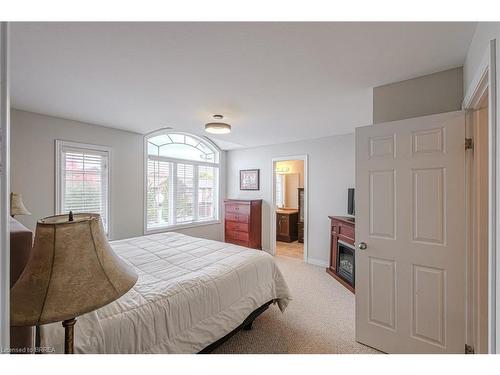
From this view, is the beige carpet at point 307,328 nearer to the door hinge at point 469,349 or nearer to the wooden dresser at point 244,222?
the door hinge at point 469,349

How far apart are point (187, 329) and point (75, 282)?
3.56ft

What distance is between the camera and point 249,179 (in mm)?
5359

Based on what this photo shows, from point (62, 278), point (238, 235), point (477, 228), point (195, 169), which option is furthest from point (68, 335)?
point (195, 169)

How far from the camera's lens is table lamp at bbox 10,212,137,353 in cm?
71

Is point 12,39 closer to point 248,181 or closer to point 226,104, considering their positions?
point 226,104

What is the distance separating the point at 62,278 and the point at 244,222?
4310 millimetres

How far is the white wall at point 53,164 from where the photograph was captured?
2.87 m

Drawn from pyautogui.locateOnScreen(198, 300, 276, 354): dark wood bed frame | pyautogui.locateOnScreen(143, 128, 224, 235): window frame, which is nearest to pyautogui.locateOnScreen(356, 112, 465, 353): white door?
pyautogui.locateOnScreen(198, 300, 276, 354): dark wood bed frame

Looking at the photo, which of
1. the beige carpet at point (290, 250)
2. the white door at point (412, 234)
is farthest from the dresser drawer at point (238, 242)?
the white door at point (412, 234)

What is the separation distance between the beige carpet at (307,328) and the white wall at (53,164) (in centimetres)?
279

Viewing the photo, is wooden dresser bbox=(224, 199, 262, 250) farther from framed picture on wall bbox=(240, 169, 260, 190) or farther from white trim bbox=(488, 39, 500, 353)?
white trim bbox=(488, 39, 500, 353)

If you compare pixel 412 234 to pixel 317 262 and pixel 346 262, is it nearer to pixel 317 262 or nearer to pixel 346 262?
pixel 346 262

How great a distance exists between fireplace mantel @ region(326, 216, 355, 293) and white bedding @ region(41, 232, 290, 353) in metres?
1.40

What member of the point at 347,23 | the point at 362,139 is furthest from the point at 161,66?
the point at 362,139
